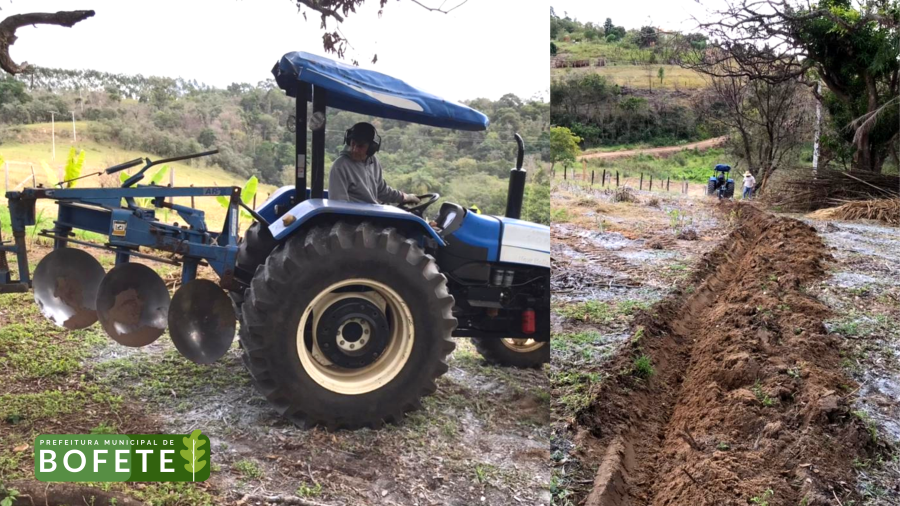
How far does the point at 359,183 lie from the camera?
2264mm

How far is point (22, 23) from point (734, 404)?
9.23 ft

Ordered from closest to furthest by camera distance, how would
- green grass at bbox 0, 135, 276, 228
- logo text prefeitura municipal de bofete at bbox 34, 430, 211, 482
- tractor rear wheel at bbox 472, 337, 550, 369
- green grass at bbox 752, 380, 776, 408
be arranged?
Result: logo text prefeitura municipal de bofete at bbox 34, 430, 211, 482
green grass at bbox 0, 135, 276, 228
tractor rear wheel at bbox 472, 337, 550, 369
green grass at bbox 752, 380, 776, 408

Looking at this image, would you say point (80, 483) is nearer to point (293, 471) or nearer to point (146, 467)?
point (146, 467)

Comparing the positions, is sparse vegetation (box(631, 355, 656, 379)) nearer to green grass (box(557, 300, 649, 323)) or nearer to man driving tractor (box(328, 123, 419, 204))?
green grass (box(557, 300, 649, 323))

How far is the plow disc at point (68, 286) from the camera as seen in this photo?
2.16 meters

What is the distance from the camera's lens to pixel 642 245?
4027 millimetres

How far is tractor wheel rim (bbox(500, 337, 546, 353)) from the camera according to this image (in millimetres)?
2535

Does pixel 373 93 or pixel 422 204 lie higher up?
pixel 373 93

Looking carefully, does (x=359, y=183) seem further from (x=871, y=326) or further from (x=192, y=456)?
(x=871, y=326)

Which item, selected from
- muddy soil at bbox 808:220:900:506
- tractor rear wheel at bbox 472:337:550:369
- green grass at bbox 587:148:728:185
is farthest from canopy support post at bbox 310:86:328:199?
muddy soil at bbox 808:220:900:506

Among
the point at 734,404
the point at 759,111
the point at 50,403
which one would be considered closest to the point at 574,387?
the point at 734,404

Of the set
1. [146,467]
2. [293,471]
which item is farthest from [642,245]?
[146,467]

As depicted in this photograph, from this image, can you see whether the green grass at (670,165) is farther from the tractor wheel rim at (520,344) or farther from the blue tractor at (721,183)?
the tractor wheel rim at (520,344)

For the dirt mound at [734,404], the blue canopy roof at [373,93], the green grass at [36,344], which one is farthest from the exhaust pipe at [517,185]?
the green grass at [36,344]
